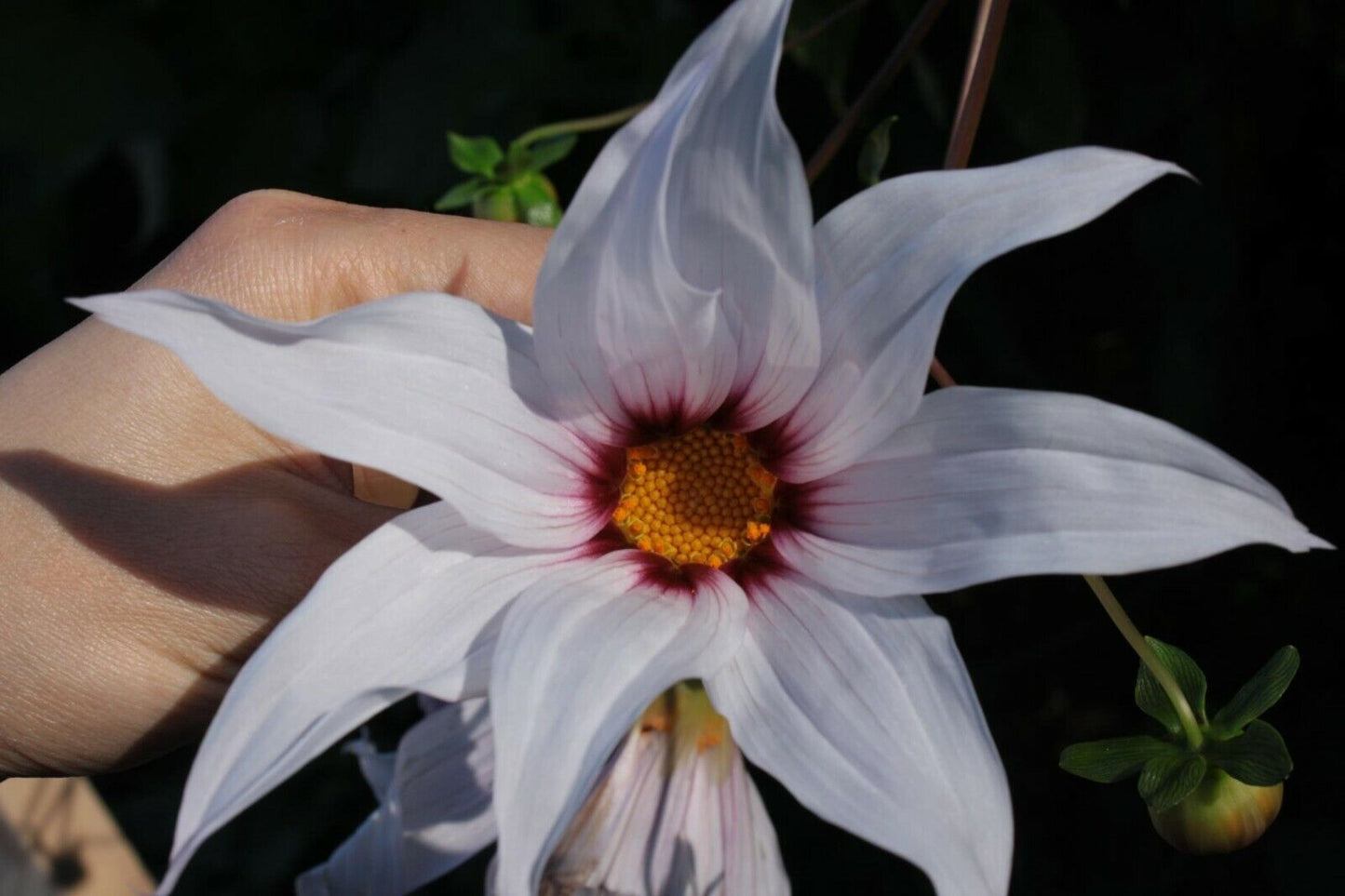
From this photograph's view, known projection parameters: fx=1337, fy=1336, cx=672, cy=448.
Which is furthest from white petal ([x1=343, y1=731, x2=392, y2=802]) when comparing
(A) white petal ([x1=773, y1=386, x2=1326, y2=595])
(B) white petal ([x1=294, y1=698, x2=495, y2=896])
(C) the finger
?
(A) white petal ([x1=773, y1=386, x2=1326, y2=595])

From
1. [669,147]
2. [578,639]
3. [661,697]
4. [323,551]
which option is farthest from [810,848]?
[669,147]

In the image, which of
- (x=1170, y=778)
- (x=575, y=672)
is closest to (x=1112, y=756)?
(x=1170, y=778)

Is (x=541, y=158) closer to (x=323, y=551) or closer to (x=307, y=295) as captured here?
(x=307, y=295)

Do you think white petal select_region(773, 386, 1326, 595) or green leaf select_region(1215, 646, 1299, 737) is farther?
green leaf select_region(1215, 646, 1299, 737)

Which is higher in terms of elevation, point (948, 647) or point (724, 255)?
point (724, 255)

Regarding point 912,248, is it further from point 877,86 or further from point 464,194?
point 464,194

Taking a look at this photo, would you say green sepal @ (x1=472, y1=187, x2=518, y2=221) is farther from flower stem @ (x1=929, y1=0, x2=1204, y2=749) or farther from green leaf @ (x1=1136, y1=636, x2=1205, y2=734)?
green leaf @ (x1=1136, y1=636, x2=1205, y2=734)

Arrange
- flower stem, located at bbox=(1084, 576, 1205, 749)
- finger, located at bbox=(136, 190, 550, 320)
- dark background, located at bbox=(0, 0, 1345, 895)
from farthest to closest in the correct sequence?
dark background, located at bbox=(0, 0, 1345, 895), finger, located at bbox=(136, 190, 550, 320), flower stem, located at bbox=(1084, 576, 1205, 749)
